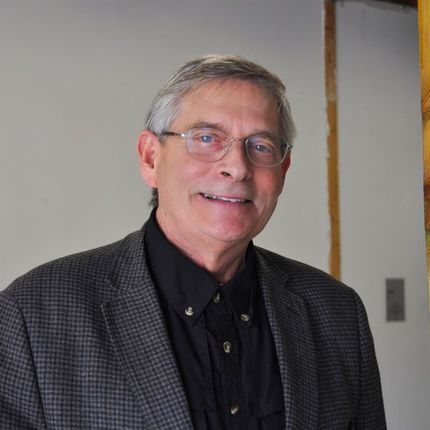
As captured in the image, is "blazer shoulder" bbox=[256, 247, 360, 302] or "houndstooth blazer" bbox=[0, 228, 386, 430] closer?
"houndstooth blazer" bbox=[0, 228, 386, 430]

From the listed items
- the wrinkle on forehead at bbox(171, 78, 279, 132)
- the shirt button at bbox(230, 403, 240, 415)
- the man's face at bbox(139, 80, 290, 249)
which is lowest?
the shirt button at bbox(230, 403, 240, 415)

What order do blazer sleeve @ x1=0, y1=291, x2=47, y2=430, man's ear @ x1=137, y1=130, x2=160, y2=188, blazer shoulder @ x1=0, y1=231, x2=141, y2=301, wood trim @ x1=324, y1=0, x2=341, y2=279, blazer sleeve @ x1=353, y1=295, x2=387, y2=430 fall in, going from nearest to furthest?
blazer sleeve @ x1=0, y1=291, x2=47, y2=430 < blazer shoulder @ x1=0, y1=231, x2=141, y2=301 < man's ear @ x1=137, y1=130, x2=160, y2=188 < blazer sleeve @ x1=353, y1=295, x2=387, y2=430 < wood trim @ x1=324, y1=0, x2=341, y2=279

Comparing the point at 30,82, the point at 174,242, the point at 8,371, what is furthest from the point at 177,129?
the point at 30,82

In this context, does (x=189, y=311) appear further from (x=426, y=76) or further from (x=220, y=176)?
(x=426, y=76)

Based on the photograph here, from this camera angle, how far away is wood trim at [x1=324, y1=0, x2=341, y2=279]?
11.1ft

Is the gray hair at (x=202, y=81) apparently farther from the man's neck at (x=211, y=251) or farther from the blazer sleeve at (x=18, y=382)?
the blazer sleeve at (x=18, y=382)

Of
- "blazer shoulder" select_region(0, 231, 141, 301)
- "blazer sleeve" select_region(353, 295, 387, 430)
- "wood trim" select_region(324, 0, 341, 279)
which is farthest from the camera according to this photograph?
"wood trim" select_region(324, 0, 341, 279)

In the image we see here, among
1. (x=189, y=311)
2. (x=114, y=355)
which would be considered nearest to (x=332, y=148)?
(x=189, y=311)

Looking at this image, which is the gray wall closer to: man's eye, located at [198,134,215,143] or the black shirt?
the black shirt

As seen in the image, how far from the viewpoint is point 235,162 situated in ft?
4.50

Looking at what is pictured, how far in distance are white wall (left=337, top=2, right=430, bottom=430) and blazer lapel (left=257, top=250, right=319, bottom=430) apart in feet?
6.13

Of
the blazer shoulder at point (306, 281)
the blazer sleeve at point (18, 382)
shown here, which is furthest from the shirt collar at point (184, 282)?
the blazer sleeve at point (18, 382)

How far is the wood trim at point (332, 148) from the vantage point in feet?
11.1

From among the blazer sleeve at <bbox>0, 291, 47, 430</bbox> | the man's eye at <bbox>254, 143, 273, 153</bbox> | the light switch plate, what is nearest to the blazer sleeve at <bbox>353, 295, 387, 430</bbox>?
the man's eye at <bbox>254, 143, 273, 153</bbox>
